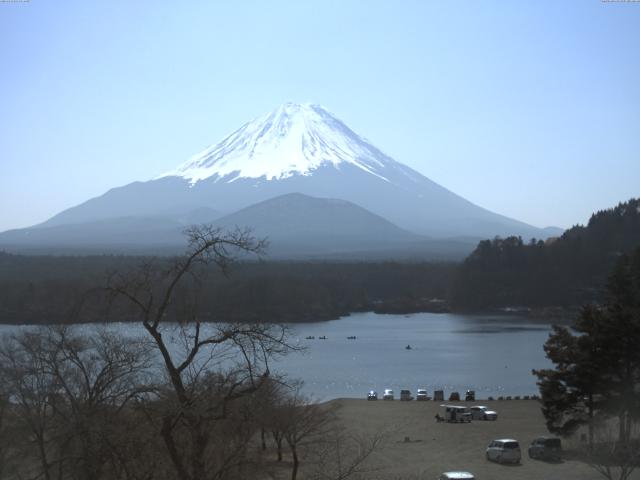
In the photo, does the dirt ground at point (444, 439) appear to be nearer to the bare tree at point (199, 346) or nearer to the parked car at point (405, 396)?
the parked car at point (405, 396)

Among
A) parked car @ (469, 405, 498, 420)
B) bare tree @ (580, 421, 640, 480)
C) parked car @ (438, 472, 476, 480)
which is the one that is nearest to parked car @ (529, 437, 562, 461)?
parked car @ (438, 472, 476, 480)

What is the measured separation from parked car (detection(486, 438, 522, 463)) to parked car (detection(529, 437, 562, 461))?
0.30m

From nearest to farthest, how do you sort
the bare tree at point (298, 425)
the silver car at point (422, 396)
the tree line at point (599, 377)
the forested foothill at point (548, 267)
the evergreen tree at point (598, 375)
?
1. the bare tree at point (298, 425)
2. the tree line at point (599, 377)
3. the evergreen tree at point (598, 375)
4. the silver car at point (422, 396)
5. the forested foothill at point (548, 267)

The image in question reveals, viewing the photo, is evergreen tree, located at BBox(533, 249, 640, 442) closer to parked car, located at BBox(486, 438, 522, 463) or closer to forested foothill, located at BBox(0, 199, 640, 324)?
parked car, located at BBox(486, 438, 522, 463)

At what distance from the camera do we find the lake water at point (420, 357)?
21953mm

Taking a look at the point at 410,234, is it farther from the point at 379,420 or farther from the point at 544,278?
the point at 379,420

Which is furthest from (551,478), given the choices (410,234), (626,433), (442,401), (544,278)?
(410,234)

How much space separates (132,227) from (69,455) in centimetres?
11873

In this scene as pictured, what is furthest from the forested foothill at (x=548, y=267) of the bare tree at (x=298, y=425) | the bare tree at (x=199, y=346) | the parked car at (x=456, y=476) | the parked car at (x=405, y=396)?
the bare tree at (x=199, y=346)

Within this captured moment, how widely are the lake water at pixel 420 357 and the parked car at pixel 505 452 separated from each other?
6250 millimetres

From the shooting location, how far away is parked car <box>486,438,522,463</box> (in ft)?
35.7

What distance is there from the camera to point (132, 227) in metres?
120

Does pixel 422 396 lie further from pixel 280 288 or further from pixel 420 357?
pixel 280 288

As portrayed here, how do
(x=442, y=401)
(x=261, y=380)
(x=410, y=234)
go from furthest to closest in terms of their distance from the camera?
(x=410, y=234)
(x=442, y=401)
(x=261, y=380)
